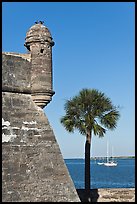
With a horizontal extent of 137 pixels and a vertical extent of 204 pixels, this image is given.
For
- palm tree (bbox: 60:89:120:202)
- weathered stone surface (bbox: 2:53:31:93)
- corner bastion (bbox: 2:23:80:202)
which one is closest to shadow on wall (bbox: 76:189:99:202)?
palm tree (bbox: 60:89:120:202)

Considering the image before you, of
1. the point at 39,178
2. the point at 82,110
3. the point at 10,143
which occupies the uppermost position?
the point at 82,110

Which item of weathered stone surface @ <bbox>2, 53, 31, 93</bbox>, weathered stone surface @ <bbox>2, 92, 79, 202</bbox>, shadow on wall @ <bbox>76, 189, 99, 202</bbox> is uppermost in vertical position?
weathered stone surface @ <bbox>2, 53, 31, 93</bbox>

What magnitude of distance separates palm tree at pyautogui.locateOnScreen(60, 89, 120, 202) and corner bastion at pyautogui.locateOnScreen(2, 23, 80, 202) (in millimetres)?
5584

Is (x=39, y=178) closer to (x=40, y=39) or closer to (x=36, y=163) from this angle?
(x=36, y=163)

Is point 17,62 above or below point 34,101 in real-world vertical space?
above

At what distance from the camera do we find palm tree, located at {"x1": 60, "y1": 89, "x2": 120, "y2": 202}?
16047mm

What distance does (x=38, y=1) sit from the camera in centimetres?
787

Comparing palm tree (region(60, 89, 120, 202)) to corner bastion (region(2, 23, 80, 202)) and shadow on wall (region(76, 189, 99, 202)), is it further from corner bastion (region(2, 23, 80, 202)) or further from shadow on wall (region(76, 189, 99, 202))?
corner bastion (region(2, 23, 80, 202))

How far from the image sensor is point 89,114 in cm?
1612

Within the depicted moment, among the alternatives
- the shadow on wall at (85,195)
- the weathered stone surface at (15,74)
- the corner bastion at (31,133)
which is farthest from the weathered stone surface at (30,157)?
the shadow on wall at (85,195)

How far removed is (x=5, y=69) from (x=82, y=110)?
21.7 ft

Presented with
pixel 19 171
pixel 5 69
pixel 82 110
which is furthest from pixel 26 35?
pixel 82 110

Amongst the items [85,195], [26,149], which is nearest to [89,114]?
[85,195]

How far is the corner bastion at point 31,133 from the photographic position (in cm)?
921
